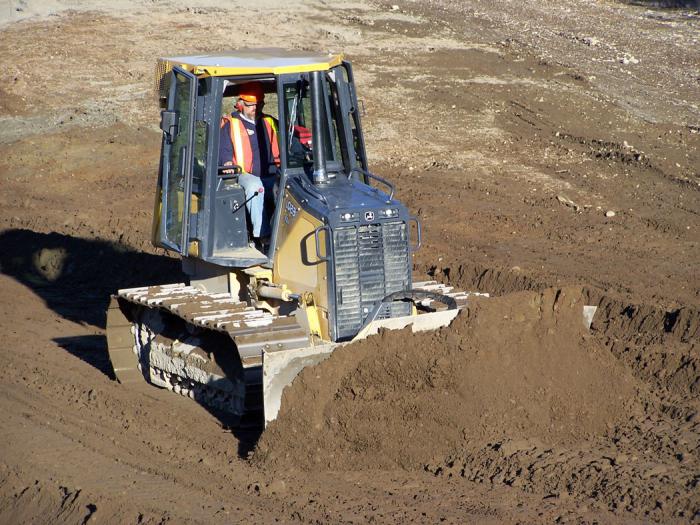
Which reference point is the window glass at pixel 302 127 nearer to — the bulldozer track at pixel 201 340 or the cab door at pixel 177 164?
the cab door at pixel 177 164

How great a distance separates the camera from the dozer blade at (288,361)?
8039 mm

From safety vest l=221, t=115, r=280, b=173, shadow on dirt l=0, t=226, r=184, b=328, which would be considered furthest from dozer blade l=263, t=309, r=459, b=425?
shadow on dirt l=0, t=226, r=184, b=328

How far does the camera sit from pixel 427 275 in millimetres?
13055

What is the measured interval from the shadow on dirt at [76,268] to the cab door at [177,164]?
350 cm

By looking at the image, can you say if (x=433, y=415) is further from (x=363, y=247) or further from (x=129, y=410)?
(x=129, y=410)

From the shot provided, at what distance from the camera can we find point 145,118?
20.6 m

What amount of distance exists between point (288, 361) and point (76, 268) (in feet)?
23.1

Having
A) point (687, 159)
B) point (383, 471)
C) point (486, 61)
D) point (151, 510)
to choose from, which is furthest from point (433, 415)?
point (486, 61)

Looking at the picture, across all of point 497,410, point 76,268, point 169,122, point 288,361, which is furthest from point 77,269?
point 497,410

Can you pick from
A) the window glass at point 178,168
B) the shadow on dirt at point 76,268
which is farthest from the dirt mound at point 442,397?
the shadow on dirt at point 76,268

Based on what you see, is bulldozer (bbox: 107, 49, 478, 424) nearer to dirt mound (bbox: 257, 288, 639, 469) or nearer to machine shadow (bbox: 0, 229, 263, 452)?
dirt mound (bbox: 257, 288, 639, 469)

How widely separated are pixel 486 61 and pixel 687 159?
24.0ft

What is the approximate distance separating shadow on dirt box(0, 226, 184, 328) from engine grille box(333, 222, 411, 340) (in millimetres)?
4821

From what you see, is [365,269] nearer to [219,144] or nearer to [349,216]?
[349,216]
